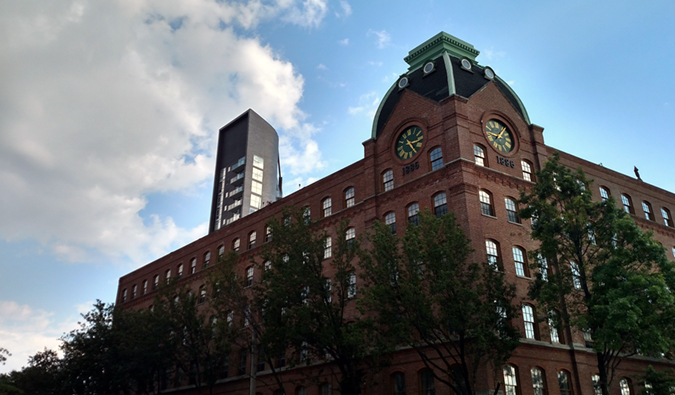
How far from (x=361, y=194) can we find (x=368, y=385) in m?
13.5

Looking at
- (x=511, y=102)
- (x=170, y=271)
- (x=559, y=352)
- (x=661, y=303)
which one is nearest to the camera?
(x=661, y=303)

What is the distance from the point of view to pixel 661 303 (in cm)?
2227

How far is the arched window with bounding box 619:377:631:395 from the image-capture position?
32781 millimetres

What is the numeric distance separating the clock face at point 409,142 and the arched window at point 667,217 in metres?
23.4

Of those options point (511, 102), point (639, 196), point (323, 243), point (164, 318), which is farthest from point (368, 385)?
point (639, 196)

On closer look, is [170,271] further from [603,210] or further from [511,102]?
[603,210]

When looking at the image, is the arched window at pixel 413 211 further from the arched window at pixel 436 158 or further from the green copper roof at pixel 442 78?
the green copper roof at pixel 442 78

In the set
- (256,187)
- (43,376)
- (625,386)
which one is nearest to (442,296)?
(625,386)

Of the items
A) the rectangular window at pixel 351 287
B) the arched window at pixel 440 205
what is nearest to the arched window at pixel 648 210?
the arched window at pixel 440 205

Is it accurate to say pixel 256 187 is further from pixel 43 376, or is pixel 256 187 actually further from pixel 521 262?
pixel 521 262

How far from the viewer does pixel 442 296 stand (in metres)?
24.5

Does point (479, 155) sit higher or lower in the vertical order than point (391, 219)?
higher

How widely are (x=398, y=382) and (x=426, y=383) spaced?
2.09 metres

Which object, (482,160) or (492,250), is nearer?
(492,250)
